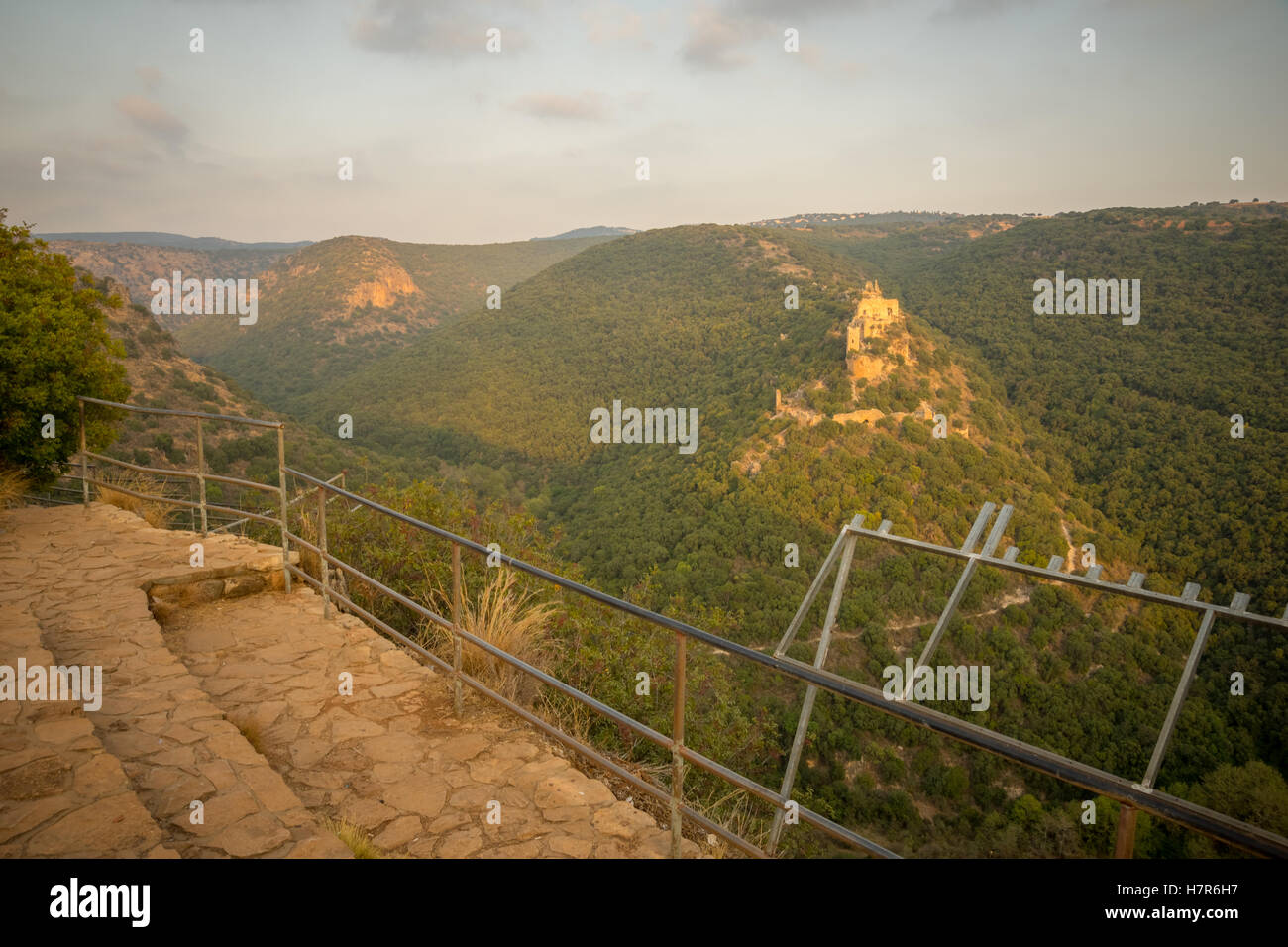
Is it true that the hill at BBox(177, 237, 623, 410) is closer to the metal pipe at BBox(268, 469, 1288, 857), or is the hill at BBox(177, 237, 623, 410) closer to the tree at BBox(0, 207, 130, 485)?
the tree at BBox(0, 207, 130, 485)

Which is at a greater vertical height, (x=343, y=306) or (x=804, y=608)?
(x=343, y=306)

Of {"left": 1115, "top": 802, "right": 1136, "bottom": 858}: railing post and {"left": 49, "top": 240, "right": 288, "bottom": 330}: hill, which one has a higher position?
{"left": 49, "top": 240, "right": 288, "bottom": 330}: hill

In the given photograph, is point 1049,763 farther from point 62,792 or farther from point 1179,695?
point 62,792

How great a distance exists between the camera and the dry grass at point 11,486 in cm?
619

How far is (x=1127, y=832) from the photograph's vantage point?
4.42 feet

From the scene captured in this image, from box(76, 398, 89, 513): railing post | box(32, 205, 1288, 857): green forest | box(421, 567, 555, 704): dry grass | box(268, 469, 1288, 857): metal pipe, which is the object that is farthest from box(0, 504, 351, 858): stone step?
box(32, 205, 1288, 857): green forest

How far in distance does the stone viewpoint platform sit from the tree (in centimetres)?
268

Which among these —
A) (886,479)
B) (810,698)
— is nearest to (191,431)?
(810,698)

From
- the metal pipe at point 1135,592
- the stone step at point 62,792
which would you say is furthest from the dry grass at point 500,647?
the metal pipe at point 1135,592

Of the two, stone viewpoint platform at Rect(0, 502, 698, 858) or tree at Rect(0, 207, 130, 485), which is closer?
stone viewpoint platform at Rect(0, 502, 698, 858)

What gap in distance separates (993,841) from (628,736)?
16.1m

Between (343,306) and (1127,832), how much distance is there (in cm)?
9274

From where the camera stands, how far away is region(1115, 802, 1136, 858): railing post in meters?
1.32
